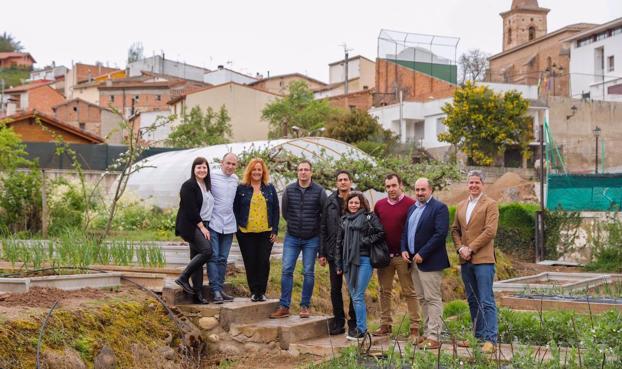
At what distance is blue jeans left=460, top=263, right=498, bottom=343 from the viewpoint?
27.8 ft

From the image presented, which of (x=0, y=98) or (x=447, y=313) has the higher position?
(x=0, y=98)

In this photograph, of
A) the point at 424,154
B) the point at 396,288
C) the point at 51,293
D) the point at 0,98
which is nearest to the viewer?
the point at 51,293

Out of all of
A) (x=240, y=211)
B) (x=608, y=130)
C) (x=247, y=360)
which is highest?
(x=608, y=130)

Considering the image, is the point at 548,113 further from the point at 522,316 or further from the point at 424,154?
the point at 522,316

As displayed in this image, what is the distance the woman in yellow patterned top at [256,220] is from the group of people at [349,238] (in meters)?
0.01

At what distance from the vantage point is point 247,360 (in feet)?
29.9

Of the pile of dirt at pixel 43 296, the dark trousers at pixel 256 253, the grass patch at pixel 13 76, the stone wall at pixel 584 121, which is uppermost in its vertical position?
the grass patch at pixel 13 76

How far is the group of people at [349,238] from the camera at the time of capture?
28.4 feet

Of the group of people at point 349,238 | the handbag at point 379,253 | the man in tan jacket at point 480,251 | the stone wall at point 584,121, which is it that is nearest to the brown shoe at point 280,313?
the group of people at point 349,238

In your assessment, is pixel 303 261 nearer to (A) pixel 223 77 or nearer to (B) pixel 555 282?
(B) pixel 555 282

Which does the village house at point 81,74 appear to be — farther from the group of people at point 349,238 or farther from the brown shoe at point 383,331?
the brown shoe at point 383,331

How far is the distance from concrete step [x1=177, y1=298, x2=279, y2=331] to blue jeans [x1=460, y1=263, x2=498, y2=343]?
8.38ft

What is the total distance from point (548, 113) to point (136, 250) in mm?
41166

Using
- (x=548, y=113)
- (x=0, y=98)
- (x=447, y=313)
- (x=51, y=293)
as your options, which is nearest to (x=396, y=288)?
(x=447, y=313)
